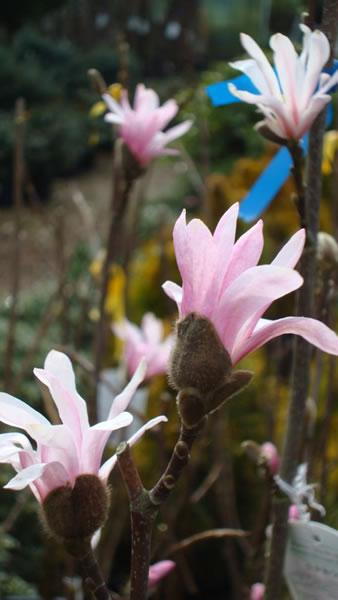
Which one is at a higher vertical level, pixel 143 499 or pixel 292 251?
pixel 292 251

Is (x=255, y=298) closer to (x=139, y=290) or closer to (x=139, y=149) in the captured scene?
(x=139, y=149)

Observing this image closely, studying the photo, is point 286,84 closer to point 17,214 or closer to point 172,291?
point 172,291

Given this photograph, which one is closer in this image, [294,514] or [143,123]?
Result: [294,514]

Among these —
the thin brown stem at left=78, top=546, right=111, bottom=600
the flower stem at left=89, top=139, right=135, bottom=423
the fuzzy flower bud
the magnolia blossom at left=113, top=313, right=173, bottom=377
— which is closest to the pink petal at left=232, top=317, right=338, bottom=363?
the thin brown stem at left=78, top=546, right=111, bottom=600

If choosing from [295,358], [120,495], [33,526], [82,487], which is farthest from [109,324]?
[82,487]

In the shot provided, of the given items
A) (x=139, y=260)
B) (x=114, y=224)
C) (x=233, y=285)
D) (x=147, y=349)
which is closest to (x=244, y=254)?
(x=233, y=285)

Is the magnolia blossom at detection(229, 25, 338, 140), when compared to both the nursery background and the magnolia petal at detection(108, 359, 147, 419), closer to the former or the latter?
the nursery background
